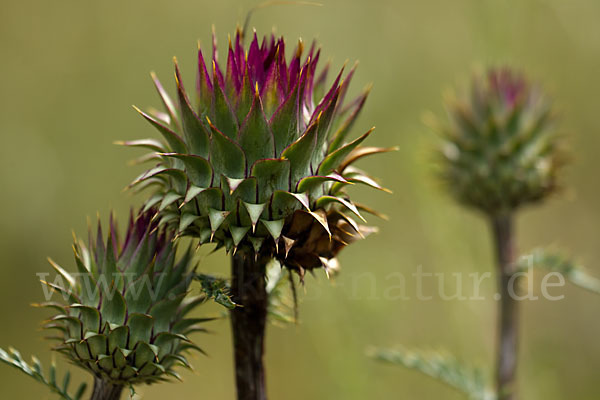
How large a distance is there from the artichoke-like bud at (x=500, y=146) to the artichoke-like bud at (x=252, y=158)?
2.12 meters

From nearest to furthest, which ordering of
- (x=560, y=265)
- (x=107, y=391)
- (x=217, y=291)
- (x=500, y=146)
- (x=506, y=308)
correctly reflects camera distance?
(x=217, y=291) → (x=107, y=391) → (x=560, y=265) → (x=506, y=308) → (x=500, y=146)

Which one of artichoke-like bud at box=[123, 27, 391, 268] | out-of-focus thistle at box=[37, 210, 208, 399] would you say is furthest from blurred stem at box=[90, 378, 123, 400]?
artichoke-like bud at box=[123, 27, 391, 268]

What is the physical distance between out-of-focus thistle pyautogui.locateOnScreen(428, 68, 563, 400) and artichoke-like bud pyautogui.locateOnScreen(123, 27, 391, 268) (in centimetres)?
213

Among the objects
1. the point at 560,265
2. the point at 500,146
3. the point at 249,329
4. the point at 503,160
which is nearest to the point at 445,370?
the point at 560,265

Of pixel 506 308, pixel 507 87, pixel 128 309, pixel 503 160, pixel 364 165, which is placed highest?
pixel 364 165

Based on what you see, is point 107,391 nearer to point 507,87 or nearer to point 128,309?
point 128,309

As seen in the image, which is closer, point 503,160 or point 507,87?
point 503,160

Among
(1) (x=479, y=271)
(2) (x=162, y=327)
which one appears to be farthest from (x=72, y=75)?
(2) (x=162, y=327)

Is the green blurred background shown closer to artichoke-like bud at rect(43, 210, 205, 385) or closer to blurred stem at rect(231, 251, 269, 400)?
blurred stem at rect(231, 251, 269, 400)

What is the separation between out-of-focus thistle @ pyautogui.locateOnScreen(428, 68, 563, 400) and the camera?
3.97 m

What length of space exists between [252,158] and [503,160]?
2.44 metres

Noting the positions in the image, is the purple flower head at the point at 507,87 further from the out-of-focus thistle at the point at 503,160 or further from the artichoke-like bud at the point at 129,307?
the artichoke-like bud at the point at 129,307

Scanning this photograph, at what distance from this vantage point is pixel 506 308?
156 inches

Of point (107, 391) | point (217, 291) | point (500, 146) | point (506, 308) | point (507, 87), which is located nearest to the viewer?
point (217, 291)
